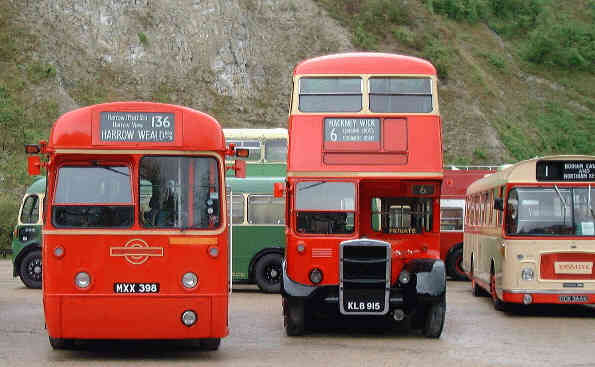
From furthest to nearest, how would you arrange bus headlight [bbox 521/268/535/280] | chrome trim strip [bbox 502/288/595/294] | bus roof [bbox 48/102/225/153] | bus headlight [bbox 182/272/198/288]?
bus headlight [bbox 521/268/535/280] < chrome trim strip [bbox 502/288/595/294] < bus roof [bbox 48/102/225/153] < bus headlight [bbox 182/272/198/288]

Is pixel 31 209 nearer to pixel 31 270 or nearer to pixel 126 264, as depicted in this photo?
pixel 31 270

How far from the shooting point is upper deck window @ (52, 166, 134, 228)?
12203 millimetres

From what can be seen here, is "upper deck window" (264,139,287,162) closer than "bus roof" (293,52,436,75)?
No

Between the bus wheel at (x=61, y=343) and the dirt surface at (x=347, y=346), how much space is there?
9 centimetres

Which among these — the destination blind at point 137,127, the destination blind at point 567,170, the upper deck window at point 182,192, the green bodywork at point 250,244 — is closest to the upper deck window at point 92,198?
the upper deck window at point 182,192

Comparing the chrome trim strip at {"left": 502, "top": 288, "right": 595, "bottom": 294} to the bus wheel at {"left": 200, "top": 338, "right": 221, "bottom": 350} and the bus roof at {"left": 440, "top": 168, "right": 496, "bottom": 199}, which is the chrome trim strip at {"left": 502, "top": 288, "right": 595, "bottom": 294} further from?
the bus roof at {"left": 440, "top": 168, "right": 496, "bottom": 199}

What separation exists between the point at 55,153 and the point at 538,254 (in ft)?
30.5

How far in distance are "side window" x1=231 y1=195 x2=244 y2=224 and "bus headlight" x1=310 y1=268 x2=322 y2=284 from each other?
30.3 feet

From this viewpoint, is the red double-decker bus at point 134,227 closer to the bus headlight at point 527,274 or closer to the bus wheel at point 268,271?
the bus headlight at point 527,274

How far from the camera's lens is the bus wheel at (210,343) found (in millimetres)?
13227

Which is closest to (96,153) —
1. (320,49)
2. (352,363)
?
(352,363)

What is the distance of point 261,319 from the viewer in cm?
1781

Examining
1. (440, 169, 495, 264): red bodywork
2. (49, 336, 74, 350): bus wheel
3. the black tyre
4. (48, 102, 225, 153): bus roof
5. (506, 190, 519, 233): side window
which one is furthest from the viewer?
(440, 169, 495, 264): red bodywork

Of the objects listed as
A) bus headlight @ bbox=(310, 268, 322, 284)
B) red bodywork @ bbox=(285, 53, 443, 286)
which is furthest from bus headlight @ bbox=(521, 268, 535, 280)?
bus headlight @ bbox=(310, 268, 322, 284)
